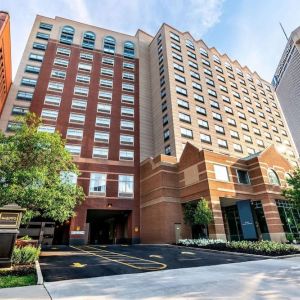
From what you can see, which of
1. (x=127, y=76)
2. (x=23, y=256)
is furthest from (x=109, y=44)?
(x=23, y=256)

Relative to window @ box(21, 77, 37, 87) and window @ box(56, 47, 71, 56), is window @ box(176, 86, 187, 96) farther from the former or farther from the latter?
window @ box(21, 77, 37, 87)

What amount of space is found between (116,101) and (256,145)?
28383 mm

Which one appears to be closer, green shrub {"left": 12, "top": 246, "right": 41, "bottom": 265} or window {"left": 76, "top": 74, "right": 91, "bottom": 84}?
green shrub {"left": 12, "top": 246, "right": 41, "bottom": 265}

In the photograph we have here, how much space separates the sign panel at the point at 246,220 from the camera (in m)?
24.3

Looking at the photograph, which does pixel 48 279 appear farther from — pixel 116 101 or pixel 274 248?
pixel 116 101

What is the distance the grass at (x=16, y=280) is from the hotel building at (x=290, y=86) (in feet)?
213

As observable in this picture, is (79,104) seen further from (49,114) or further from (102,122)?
(49,114)

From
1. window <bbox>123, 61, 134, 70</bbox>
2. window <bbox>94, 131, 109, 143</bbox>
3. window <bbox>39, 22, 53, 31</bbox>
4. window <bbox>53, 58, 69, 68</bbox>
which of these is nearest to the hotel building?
window <bbox>123, 61, 134, 70</bbox>

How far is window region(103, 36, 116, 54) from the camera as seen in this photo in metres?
46.7

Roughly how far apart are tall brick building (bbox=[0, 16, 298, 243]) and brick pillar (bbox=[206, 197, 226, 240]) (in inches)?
4.1

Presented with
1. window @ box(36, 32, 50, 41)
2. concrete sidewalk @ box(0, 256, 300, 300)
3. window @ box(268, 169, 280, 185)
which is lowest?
concrete sidewalk @ box(0, 256, 300, 300)

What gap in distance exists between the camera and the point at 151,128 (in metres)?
40.6

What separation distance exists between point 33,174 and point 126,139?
72.6ft

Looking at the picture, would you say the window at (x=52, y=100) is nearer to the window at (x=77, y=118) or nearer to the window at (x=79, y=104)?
the window at (x=79, y=104)
